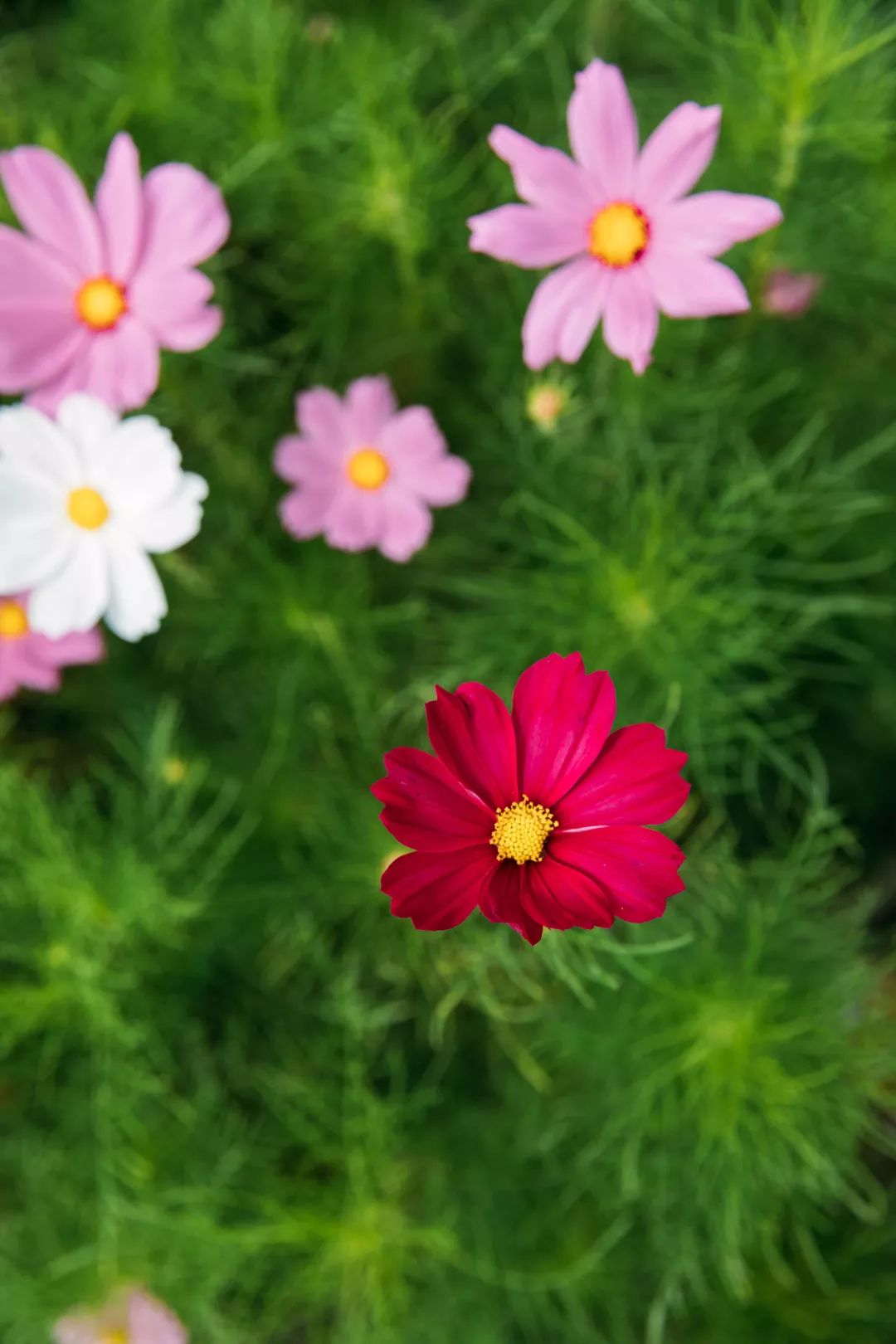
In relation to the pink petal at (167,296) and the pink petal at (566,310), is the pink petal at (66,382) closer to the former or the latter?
the pink petal at (167,296)

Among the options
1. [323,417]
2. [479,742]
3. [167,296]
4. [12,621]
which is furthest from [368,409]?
[479,742]

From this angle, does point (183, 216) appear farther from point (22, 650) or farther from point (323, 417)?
point (22, 650)

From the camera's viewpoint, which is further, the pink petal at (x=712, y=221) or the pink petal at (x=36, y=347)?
the pink petal at (x=36, y=347)

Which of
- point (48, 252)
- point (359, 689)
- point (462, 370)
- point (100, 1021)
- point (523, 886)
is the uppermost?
point (462, 370)

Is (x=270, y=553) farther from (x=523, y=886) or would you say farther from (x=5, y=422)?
(x=523, y=886)

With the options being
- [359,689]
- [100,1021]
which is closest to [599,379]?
[359,689]

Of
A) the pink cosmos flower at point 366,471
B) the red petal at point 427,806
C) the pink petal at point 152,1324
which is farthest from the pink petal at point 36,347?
the pink petal at point 152,1324

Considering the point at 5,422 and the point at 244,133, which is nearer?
the point at 5,422
